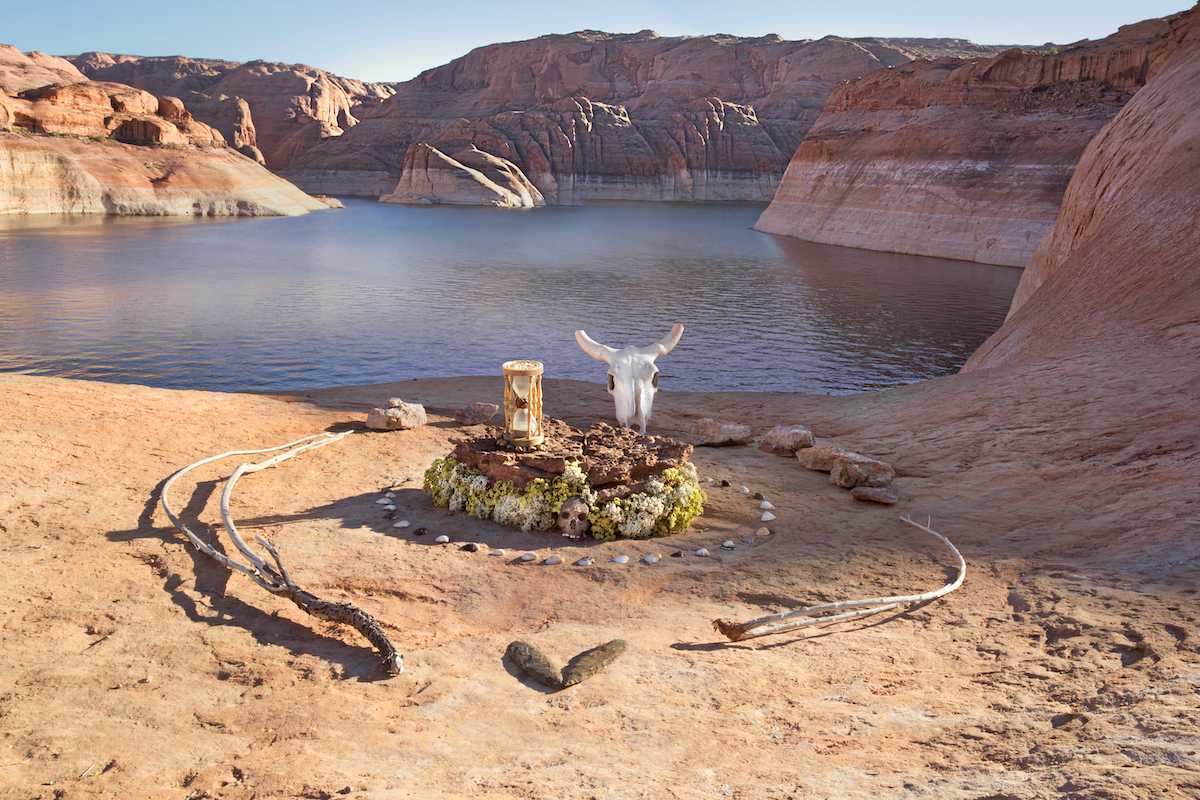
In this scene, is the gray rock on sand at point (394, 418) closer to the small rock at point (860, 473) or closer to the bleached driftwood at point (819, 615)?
the small rock at point (860, 473)

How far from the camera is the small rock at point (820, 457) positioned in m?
13.3

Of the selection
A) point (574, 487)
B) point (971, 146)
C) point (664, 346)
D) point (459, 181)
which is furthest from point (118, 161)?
point (574, 487)

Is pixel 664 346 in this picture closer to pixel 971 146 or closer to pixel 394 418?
pixel 394 418

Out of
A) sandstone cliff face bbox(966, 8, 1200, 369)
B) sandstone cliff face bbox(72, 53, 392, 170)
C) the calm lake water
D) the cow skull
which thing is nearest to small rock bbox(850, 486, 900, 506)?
the cow skull

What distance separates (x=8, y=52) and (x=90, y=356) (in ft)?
437

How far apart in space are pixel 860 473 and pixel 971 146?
180ft

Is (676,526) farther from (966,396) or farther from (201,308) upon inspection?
(201,308)

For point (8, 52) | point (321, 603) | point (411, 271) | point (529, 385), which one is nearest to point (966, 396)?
point (529, 385)

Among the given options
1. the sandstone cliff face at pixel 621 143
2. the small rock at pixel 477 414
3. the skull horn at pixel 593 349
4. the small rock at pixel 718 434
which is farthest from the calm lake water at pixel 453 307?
the sandstone cliff face at pixel 621 143

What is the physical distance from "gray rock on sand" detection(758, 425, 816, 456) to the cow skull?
2278mm

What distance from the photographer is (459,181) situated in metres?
116

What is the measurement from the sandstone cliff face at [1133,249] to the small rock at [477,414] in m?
11.1

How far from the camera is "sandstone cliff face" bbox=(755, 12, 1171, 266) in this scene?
54.6 metres

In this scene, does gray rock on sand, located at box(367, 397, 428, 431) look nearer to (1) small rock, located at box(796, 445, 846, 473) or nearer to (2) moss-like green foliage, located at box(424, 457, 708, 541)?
(2) moss-like green foliage, located at box(424, 457, 708, 541)
